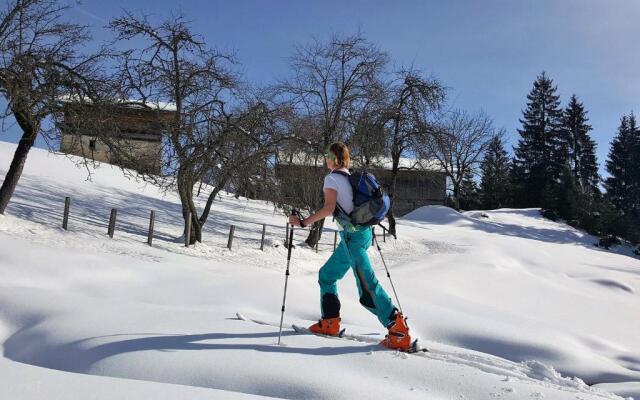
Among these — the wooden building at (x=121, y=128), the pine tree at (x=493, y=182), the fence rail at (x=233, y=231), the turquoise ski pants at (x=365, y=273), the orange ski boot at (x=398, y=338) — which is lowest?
the fence rail at (x=233, y=231)

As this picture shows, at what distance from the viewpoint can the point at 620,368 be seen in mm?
5746

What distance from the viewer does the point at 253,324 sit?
16.1 feet

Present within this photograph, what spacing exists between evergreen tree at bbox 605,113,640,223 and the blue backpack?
52891 mm

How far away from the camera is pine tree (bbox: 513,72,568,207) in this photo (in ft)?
159

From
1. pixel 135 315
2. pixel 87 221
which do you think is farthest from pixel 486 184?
pixel 135 315

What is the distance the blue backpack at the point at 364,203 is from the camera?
429cm

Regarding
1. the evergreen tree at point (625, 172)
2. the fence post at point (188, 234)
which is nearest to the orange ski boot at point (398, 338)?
the fence post at point (188, 234)

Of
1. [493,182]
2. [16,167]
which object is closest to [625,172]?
[493,182]

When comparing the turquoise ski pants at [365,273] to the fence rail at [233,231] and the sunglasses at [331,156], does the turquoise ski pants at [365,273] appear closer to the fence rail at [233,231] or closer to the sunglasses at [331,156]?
the sunglasses at [331,156]

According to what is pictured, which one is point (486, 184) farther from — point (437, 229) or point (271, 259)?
point (271, 259)

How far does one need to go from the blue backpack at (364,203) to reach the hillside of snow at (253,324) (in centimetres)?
106

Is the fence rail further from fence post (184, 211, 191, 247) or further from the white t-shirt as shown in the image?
the white t-shirt

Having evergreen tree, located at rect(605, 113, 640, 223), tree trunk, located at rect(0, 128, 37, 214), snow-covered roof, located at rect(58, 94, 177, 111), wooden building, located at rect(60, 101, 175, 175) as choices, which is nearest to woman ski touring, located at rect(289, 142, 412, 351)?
wooden building, located at rect(60, 101, 175, 175)

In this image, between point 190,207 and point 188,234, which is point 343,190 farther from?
point 190,207
